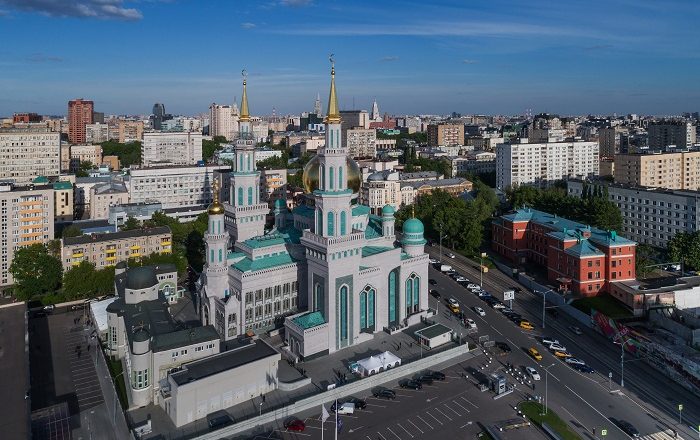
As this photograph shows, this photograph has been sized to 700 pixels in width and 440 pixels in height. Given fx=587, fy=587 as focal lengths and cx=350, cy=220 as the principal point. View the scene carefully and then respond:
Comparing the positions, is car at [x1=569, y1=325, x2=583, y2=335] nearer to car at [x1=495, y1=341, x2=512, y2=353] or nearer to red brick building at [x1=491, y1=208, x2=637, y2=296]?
red brick building at [x1=491, y1=208, x2=637, y2=296]

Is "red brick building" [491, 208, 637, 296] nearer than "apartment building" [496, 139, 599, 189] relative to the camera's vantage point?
Yes

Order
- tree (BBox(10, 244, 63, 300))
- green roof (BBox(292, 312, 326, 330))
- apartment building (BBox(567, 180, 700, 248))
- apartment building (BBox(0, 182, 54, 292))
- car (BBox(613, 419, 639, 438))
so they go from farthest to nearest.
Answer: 1. apartment building (BBox(567, 180, 700, 248))
2. apartment building (BBox(0, 182, 54, 292))
3. tree (BBox(10, 244, 63, 300))
4. green roof (BBox(292, 312, 326, 330))
5. car (BBox(613, 419, 639, 438))

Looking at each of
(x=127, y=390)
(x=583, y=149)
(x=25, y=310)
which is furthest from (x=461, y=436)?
(x=583, y=149)

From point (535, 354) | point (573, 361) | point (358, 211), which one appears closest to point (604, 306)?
point (573, 361)

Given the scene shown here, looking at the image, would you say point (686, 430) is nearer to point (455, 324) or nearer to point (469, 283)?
point (455, 324)

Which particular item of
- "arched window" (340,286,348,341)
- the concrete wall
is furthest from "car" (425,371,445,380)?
"arched window" (340,286,348,341)

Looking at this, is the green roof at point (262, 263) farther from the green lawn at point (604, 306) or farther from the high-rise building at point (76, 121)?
the high-rise building at point (76, 121)

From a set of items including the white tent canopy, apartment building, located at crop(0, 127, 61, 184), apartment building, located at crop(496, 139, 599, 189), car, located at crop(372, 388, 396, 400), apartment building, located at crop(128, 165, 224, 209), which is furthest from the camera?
apartment building, located at crop(496, 139, 599, 189)
